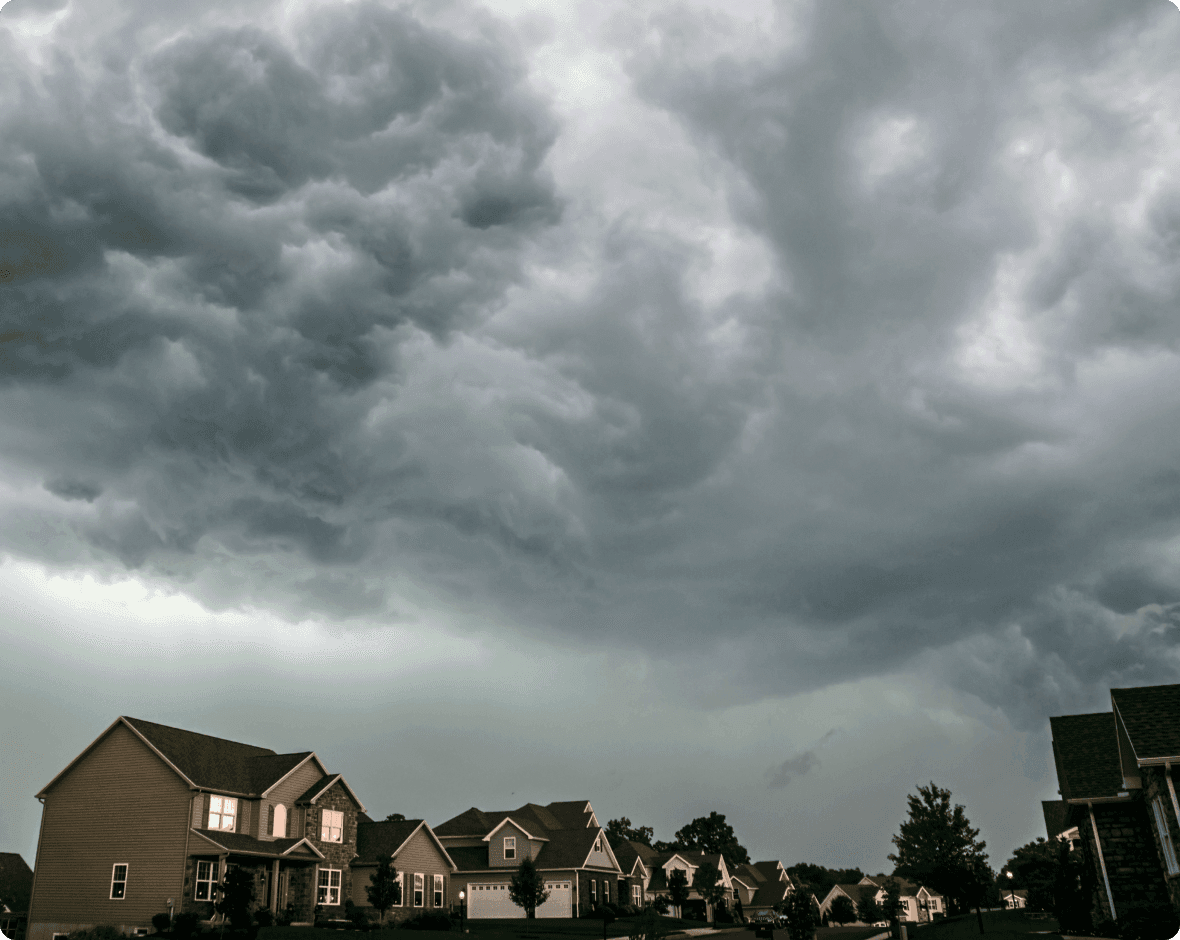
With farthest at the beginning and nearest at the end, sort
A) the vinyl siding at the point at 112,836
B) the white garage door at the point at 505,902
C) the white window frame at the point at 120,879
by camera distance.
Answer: the white garage door at the point at 505,902, the white window frame at the point at 120,879, the vinyl siding at the point at 112,836

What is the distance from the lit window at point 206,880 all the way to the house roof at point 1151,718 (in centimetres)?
Result: 3988

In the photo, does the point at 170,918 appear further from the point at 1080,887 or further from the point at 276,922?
the point at 1080,887

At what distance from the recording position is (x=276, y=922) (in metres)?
46.2

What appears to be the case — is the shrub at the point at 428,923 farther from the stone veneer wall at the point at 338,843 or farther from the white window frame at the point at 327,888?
the white window frame at the point at 327,888

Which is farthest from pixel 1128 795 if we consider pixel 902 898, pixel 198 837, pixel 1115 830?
pixel 902 898

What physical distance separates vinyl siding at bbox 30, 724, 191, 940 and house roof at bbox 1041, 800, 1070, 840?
5514 cm

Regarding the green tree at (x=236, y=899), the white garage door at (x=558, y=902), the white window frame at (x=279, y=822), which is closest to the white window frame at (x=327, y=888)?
the white window frame at (x=279, y=822)

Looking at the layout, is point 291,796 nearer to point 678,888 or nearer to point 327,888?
point 327,888

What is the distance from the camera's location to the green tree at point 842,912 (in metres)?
118

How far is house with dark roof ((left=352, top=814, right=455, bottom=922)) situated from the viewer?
5606 cm

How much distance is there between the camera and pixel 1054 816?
66.8m

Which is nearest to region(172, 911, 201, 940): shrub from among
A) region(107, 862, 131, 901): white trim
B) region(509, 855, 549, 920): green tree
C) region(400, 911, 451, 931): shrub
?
region(107, 862, 131, 901): white trim

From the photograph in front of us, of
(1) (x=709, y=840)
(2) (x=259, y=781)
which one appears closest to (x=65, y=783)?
(2) (x=259, y=781)

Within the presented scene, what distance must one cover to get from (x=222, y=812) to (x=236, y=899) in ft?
23.5
